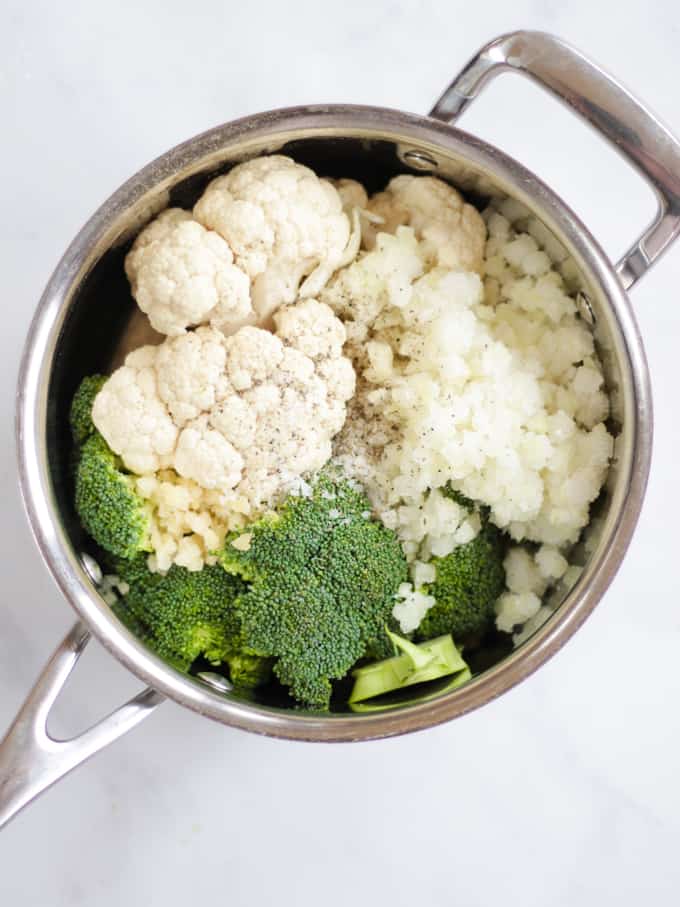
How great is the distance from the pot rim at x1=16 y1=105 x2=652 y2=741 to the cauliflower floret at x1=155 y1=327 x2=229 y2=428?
183 millimetres

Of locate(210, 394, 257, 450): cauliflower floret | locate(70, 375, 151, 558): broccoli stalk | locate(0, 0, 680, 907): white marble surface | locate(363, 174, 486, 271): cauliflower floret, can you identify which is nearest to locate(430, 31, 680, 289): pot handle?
locate(363, 174, 486, 271): cauliflower floret

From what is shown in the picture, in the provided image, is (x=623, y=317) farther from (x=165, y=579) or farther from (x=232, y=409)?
(x=165, y=579)

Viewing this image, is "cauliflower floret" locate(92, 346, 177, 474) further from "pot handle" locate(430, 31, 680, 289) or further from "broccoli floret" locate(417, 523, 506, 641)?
"pot handle" locate(430, 31, 680, 289)

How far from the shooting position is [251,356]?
4.83 ft

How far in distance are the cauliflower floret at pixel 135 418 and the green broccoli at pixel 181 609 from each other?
0.19 m

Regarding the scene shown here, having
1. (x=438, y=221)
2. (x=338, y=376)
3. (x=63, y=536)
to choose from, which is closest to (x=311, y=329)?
(x=338, y=376)

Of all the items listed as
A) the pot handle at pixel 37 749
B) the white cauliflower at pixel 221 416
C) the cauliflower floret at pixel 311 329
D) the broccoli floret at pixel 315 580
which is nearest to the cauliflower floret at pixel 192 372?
the white cauliflower at pixel 221 416

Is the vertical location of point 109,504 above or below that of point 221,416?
below

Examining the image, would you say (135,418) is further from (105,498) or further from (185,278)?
(185,278)

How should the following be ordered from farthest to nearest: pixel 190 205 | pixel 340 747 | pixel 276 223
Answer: pixel 340 747 → pixel 190 205 → pixel 276 223

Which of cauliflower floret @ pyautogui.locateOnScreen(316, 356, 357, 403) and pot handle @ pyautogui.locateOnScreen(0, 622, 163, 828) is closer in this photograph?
pot handle @ pyautogui.locateOnScreen(0, 622, 163, 828)

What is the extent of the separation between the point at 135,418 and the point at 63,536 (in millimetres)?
220

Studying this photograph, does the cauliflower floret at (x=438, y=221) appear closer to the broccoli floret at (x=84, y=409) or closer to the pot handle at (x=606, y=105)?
the pot handle at (x=606, y=105)

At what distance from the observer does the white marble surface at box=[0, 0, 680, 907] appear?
5.77ft
